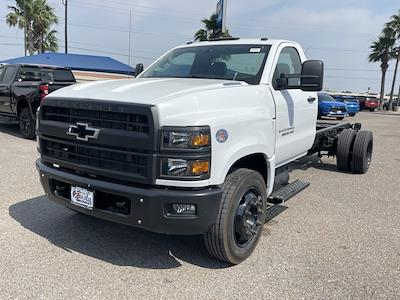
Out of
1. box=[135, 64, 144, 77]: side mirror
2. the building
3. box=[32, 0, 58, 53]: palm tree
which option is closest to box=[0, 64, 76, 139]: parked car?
box=[135, 64, 144, 77]: side mirror

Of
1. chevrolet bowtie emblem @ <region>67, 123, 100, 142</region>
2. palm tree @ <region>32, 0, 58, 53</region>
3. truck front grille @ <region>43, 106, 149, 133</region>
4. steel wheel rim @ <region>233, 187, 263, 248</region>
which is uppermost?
palm tree @ <region>32, 0, 58, 53</region>

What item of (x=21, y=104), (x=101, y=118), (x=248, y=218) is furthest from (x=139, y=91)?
(x=21, y=104)

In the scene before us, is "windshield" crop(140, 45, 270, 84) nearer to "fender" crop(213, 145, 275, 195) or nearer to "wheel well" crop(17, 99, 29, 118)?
"fender" crop(213, 145, 275, 195)

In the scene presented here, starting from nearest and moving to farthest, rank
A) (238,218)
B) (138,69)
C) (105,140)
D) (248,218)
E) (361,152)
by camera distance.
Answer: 1. (105,140)
2. (238,218)
3. (248,218)
4. (138,69)
5. (361,152)

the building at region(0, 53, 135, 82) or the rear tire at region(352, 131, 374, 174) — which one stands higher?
the building at region(0, 53, 135, 82)

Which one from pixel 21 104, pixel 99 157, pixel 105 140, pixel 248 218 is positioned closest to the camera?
pixel 105 140

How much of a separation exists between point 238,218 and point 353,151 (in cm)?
479

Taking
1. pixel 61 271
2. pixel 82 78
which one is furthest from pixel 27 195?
pixel 82 78

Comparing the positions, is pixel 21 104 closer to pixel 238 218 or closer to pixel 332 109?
pixel 238 218

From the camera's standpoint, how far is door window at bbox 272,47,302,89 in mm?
4547

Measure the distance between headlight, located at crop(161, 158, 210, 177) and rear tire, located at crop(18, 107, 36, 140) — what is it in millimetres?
8011

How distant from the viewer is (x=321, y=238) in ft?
14.6

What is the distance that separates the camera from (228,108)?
3504 mm

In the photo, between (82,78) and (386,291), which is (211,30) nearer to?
(82,78)
